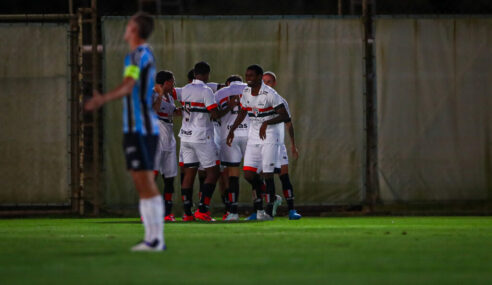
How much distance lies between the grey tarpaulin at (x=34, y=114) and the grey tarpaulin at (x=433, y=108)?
5386mm

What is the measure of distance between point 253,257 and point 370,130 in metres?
9.80

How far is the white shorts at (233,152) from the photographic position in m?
15.7

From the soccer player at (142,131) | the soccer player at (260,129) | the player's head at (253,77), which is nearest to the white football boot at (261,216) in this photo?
the soccer player at (260,129)

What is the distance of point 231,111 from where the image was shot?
→ 625 inches

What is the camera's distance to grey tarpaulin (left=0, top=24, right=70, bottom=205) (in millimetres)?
17109

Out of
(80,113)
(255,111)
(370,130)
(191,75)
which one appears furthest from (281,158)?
(80,113)

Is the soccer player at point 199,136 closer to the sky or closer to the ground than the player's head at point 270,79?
closer to the ground

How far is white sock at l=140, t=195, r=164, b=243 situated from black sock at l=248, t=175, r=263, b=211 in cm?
662

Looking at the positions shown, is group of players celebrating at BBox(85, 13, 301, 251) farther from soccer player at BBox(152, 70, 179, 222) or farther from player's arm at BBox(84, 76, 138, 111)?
player's arm at BBox(84, 76, 138, 111)

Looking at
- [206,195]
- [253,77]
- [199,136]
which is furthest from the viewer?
[206,195]

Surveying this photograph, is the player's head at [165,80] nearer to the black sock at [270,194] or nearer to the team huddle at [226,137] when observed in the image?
the team huddle at [226,137]

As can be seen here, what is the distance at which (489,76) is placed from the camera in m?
17.6

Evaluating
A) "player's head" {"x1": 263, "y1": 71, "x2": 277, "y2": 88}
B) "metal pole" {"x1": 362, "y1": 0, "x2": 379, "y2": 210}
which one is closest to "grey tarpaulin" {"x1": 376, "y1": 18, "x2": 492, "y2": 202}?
"metal pole" {"x1": 362, "y1": 0, "x2": 379, "y2": 210}

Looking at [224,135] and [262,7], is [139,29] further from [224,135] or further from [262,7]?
[262,7]
